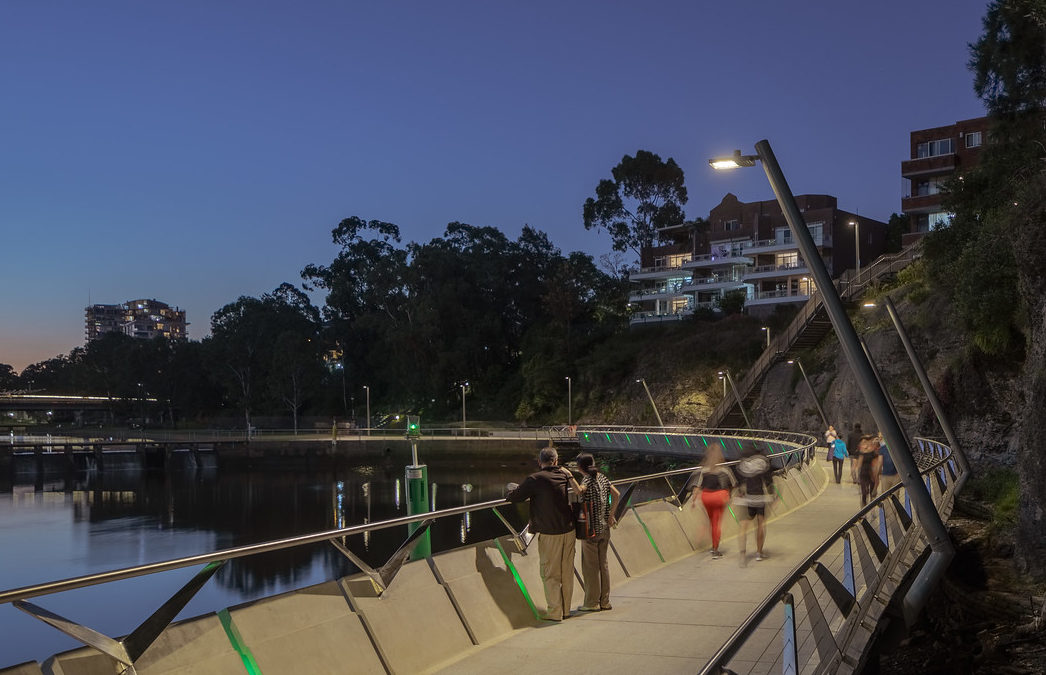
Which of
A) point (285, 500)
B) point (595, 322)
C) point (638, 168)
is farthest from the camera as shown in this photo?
point (638, 168)

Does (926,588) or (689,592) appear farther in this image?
(926,588)

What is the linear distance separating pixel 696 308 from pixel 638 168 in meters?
26.0

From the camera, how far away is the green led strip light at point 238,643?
6266 mm

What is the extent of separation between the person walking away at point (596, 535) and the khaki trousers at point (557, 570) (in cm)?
35

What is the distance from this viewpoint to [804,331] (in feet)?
211

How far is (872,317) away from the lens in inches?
2302

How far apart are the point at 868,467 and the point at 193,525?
5504 centimetres

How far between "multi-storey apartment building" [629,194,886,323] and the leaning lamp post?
66804mm

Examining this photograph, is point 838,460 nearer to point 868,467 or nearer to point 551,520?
point 868,467

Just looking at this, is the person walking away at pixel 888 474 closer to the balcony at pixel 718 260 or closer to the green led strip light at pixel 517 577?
the green led strip light at pixel 517 577

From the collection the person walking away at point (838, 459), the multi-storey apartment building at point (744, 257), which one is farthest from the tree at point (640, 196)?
the person walking away at point (838, 459)

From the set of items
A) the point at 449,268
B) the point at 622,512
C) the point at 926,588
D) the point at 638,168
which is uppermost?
the point at 638,168

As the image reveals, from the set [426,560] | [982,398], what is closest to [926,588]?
[426,560]

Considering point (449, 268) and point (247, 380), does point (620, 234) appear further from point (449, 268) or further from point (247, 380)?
point (247, 380)
